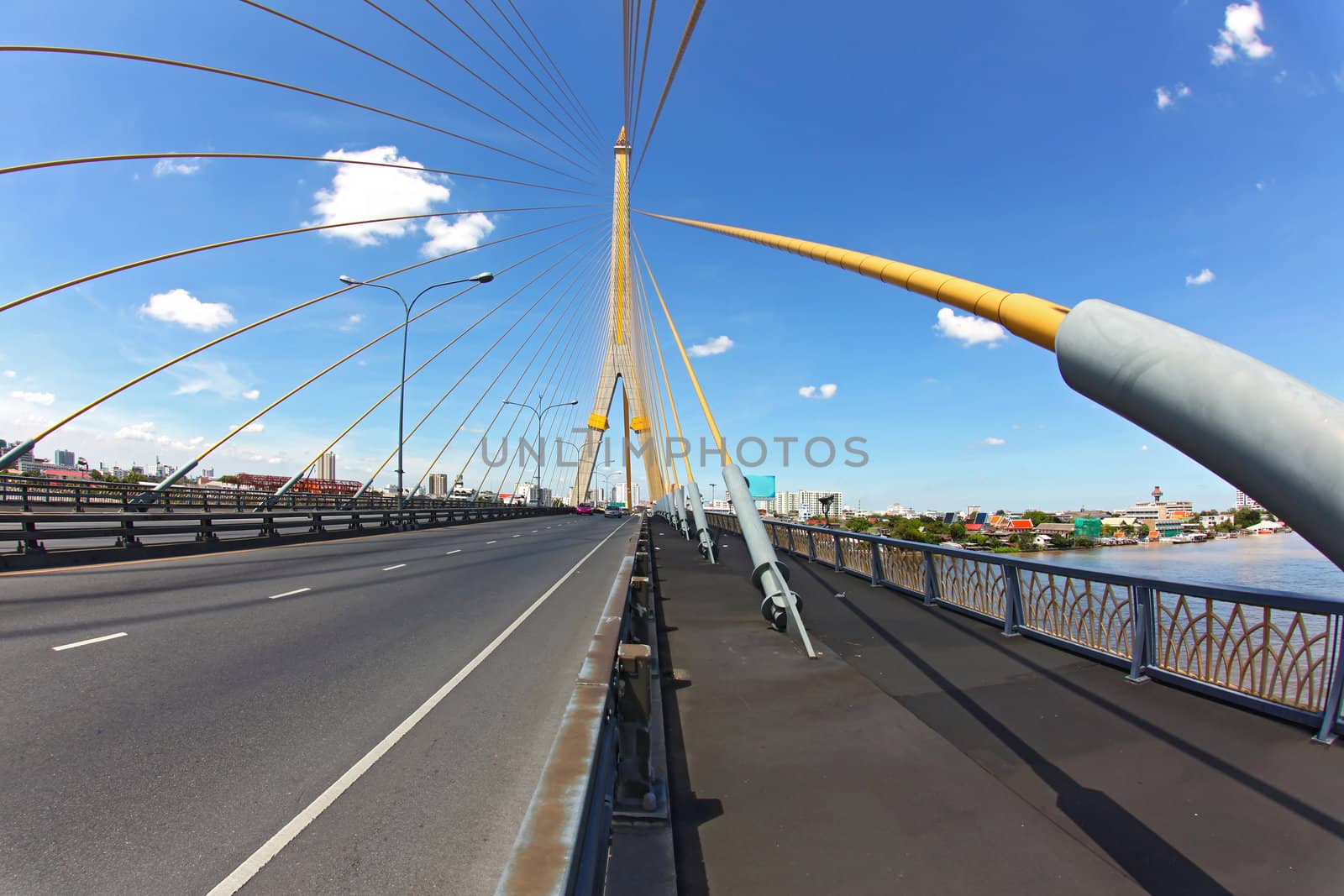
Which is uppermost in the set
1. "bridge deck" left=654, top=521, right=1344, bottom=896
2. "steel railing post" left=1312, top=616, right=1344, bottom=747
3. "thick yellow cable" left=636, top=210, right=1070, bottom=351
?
"thick yellow cable" left=636, top=210, right=1070, bottom=351

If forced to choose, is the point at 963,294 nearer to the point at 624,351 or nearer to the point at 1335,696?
the point at 1335,696

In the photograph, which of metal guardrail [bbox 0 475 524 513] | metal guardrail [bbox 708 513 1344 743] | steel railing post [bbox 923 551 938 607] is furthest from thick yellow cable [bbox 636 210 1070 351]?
metal guardrail [bbox 0 475 524 513]

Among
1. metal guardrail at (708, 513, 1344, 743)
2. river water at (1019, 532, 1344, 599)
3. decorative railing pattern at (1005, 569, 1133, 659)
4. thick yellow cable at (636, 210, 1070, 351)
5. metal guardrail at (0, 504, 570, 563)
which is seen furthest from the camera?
metal guardrail at (0, 504, 570, 563)

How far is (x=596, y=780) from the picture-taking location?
6.62 ft

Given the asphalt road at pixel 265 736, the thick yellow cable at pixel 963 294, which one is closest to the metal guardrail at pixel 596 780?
the asphalt road at pixel 265 736

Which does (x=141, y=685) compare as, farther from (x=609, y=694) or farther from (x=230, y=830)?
(x=609, y=694)

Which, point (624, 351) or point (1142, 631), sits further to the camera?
point (624, 351)

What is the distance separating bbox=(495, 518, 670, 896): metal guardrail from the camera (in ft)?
4.61

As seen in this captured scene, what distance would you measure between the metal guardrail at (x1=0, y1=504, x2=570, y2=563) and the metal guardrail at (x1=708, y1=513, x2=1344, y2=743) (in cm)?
1619

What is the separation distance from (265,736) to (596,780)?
3953 mm

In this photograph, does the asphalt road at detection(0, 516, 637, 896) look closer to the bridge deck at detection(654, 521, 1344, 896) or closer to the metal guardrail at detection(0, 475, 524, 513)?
the bridge deck at detection(654, 521, 1344, 896)

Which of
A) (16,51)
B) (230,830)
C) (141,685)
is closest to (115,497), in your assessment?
(16,51)

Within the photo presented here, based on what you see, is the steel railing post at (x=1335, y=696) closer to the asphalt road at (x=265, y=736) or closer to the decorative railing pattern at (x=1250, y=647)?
the decorative railing pattern at (x=1250, y=647)

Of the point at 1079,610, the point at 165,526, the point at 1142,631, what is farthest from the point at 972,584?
the point at 165,526
